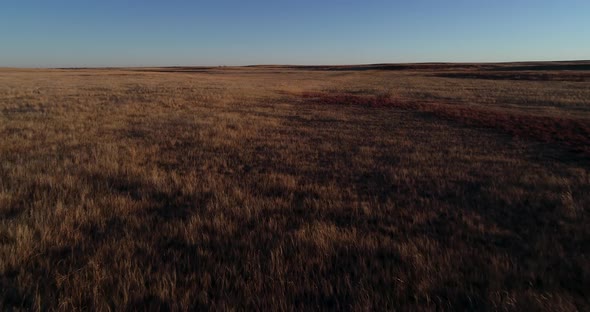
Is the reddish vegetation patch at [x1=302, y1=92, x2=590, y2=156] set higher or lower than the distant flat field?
lower

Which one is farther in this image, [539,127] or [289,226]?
[539,127]

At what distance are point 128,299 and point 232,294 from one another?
85cm

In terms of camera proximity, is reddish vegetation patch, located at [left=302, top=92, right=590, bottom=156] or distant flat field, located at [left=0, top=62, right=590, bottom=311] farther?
reddish vegetation patch, located at [left=302, top=92, right=590, bottom=156]

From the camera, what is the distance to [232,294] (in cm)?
247

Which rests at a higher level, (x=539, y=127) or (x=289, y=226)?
(x=289, y=226)

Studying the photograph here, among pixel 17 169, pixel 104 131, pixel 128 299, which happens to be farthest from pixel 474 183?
pixel 104 131

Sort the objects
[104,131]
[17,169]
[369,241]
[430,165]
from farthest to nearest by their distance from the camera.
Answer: [104,131]
[430,165]
[17,169]
[369,241]

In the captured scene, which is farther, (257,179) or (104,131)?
(104,131)

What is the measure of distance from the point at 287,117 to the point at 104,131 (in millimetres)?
7649

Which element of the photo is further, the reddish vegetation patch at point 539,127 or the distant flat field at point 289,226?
A: the reddish vegetation patch at point 539,127

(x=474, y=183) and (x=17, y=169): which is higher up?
(x=17, y=169)

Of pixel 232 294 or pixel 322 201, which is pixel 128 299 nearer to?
pixel 232 294

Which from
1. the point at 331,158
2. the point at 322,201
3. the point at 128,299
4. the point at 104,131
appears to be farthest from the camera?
the point at 104,131

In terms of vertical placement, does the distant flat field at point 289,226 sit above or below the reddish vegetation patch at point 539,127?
above
